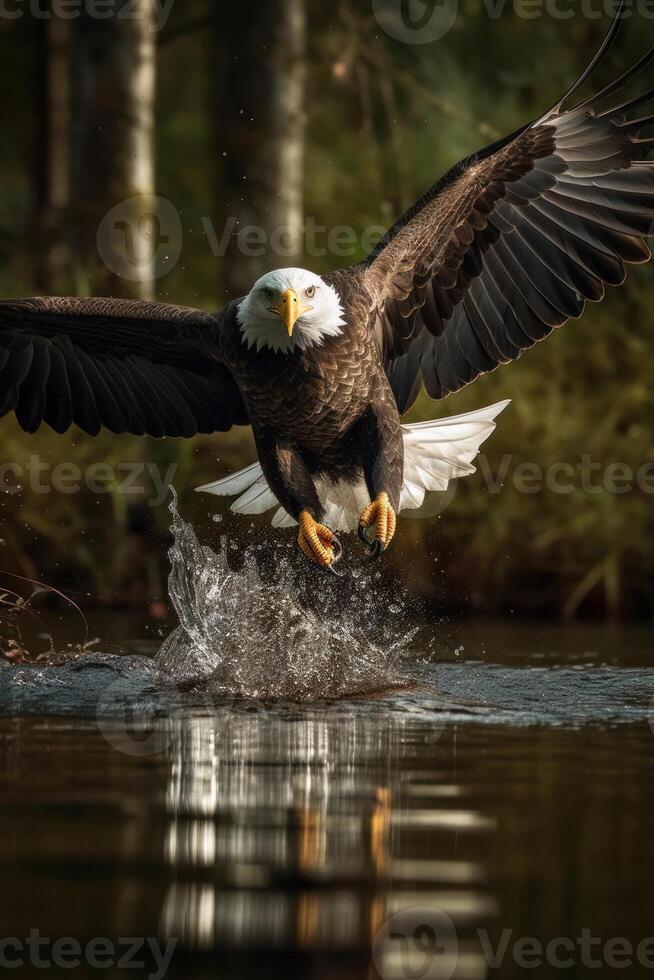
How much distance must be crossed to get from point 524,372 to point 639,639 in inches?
124

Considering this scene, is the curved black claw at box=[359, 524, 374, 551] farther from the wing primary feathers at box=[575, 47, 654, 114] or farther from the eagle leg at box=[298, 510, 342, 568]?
the wing primary feathers at box=[575, 47, 654, 114]

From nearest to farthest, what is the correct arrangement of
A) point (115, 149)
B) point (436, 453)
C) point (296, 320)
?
point (296, 320), point (436, 453), point (115, 149)

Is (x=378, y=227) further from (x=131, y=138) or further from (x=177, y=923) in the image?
(x=177, y=923)

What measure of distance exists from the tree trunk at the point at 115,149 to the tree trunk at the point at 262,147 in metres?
0.57

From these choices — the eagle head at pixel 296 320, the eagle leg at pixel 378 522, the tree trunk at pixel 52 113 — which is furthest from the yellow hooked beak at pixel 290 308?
the tree trunk at pixel 52 113

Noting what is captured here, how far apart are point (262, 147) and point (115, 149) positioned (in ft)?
3.65

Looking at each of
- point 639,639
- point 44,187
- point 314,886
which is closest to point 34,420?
point 639,639

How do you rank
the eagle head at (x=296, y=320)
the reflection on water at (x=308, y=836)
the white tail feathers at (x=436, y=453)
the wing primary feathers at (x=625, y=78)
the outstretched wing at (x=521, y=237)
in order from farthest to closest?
1. the white tail feathers at (x=436, y=453)
2. the outstretched wing at (x=521, y=237)
3. the eagle head at (x=296, y=320)
4. the wing primary feathers at (x=625, y=78)
5. the reflection on water at (x=308, y=836)

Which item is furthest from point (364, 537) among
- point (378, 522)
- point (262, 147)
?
point (262, 147)

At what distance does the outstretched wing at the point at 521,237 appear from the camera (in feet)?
22.1

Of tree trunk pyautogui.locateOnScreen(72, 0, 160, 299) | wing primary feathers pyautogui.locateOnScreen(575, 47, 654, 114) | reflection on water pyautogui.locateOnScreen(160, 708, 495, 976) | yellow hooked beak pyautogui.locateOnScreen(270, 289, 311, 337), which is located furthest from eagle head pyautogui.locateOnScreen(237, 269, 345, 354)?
tree trunk pyautogui.locateOnScreen(72, 0, 160, 299)

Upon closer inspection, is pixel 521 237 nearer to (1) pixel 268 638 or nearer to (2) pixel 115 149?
(1) pixel 268 638

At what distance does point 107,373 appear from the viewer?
296 inches

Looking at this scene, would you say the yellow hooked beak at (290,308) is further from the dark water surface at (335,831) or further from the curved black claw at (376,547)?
the dark water surface at (335,831)
